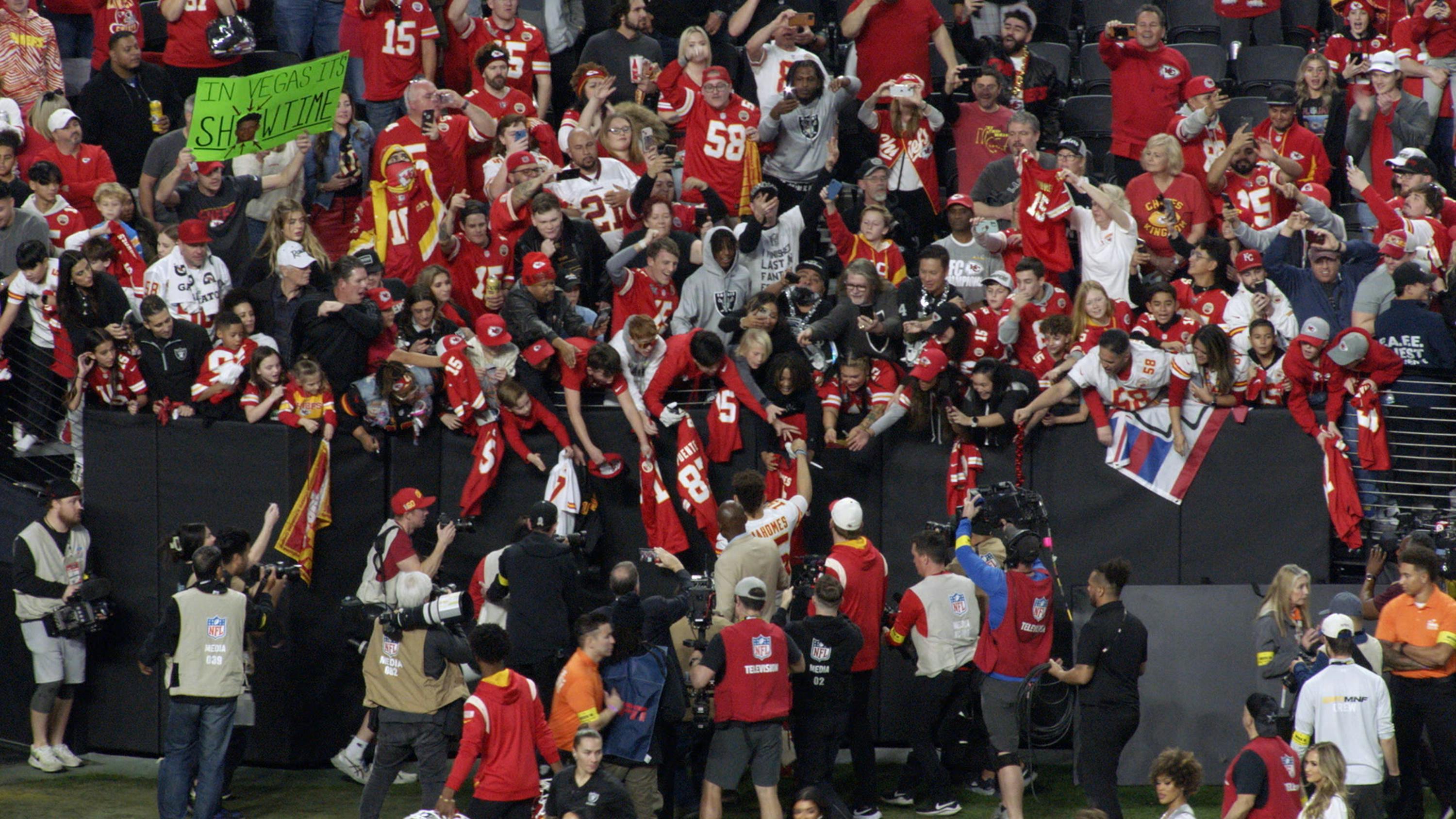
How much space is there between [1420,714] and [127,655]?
8.05 meters

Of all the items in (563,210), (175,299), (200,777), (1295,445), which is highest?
(563,210)

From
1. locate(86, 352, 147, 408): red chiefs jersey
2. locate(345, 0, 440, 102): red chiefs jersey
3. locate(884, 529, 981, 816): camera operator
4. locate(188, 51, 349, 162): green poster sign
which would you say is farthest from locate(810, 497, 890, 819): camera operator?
locate(345, 0, 440, 102): red chiefs jersey

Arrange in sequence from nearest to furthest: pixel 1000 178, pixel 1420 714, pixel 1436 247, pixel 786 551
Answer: pixel 1420 714 → pixel 786 551 → pixel 1436 247 → pixel 1000 178

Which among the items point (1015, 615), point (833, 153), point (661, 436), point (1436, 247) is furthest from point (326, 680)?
point (1436, 247)

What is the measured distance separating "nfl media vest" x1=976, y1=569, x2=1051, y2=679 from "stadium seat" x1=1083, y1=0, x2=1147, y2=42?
779 cm

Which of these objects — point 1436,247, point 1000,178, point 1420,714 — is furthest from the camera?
point 1000,178

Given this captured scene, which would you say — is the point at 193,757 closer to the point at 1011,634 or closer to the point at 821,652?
the point at 821,652

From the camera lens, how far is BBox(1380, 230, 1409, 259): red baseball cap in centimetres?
1215

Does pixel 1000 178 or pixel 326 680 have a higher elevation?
pixel 1000 178

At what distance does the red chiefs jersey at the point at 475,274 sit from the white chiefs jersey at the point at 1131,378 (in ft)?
13.3

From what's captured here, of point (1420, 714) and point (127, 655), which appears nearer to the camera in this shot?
point (1420, 714)

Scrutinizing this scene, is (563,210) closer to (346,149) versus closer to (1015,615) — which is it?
(346,149)

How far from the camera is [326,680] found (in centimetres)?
1170

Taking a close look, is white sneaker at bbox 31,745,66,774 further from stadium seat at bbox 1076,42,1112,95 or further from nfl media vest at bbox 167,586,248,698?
stadium seat at bbox 1076,42,1112,95
